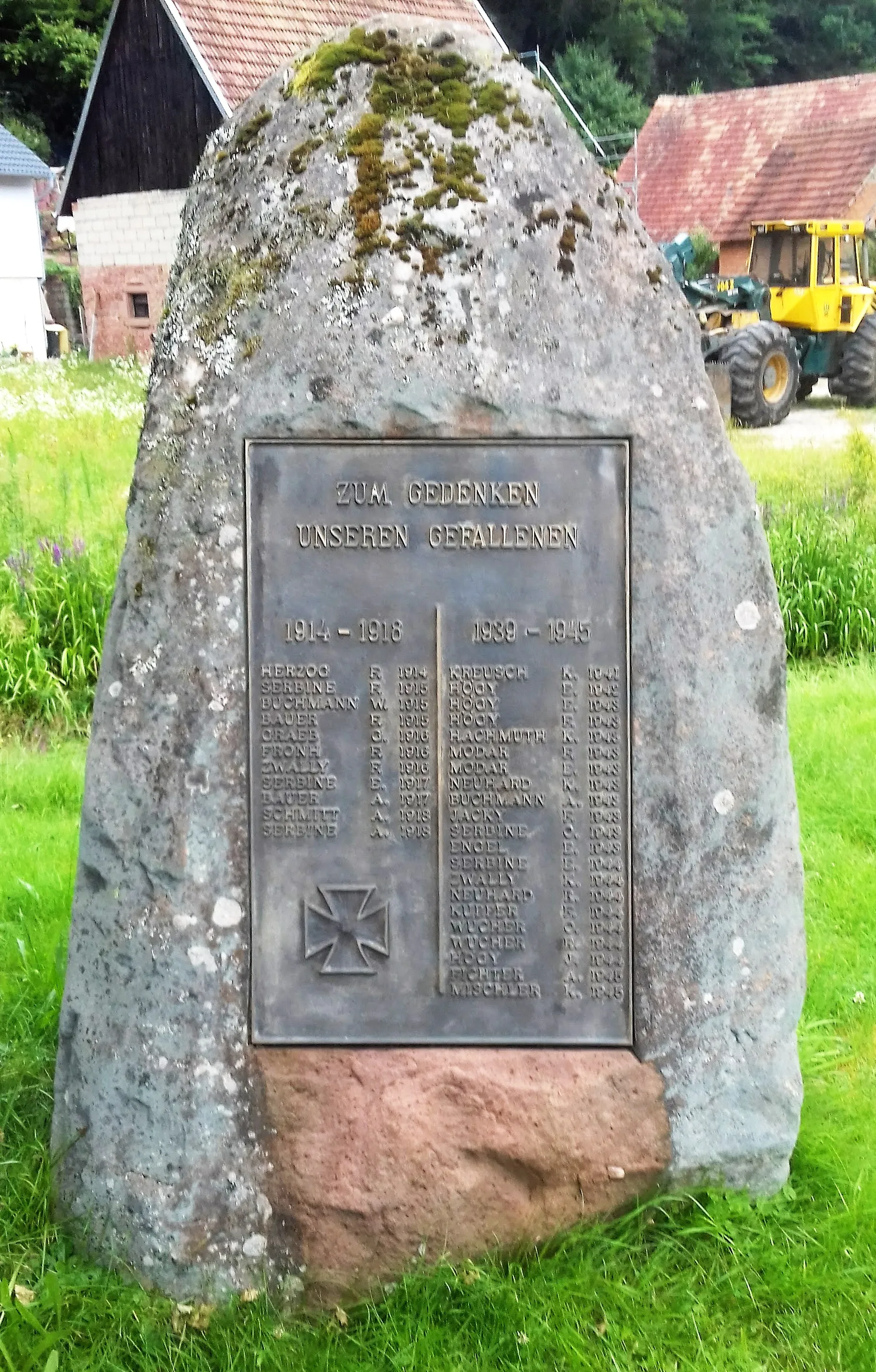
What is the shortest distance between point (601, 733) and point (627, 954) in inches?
19.0

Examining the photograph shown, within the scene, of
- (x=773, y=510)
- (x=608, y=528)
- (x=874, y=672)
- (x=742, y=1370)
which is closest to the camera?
(x=742, y=1370)

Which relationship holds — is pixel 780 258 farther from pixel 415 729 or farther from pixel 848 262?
pixel 415 729

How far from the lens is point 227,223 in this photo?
2.71 m

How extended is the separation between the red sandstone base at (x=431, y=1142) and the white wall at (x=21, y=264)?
23.6 metres

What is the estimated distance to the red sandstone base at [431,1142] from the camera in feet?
8.83

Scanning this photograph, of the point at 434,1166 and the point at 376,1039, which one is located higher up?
the point at 376,1039

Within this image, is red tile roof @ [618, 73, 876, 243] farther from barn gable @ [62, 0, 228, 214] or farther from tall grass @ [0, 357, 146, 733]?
tall grass @ [0, 357, 146, 733]

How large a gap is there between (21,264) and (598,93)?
50.4 ft

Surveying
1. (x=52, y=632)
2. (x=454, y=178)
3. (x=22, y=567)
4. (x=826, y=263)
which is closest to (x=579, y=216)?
(x=454, y=178)

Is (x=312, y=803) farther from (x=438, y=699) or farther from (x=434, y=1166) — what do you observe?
(x=434, y=1166)

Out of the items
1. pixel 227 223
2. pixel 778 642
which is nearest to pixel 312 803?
pixel 778 642

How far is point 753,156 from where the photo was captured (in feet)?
88.0

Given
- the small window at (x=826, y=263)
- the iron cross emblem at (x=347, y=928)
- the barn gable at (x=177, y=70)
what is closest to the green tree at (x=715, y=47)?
the barn gable at (x=177, y=70)

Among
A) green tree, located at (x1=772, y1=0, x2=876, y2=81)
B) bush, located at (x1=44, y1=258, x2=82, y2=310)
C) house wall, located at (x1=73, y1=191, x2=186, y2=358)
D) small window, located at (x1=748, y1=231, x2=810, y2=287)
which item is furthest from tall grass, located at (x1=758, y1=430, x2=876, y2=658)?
green tree, located at (x1=772, y1=0, x2=876, y2=81)
